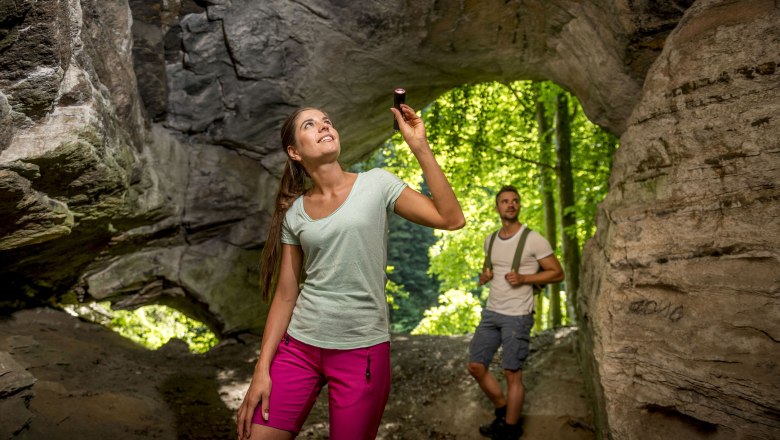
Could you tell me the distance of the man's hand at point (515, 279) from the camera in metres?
4.50

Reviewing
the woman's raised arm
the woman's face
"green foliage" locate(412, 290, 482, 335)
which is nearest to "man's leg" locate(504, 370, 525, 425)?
the woman's raised arm

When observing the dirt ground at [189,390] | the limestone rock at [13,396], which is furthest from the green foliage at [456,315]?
the limestone rock at [13,396]

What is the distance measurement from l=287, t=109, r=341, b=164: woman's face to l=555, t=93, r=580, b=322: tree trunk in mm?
7932

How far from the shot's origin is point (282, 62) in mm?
6316

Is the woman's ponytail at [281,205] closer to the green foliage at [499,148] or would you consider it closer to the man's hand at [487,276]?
the man's hand at [487,276]

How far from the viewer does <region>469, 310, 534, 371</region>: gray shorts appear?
4438 mm

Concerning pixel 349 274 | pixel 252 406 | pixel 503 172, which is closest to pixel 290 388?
pixel 252 406

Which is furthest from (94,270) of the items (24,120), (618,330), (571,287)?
(571,287)

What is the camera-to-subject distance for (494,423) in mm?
4691

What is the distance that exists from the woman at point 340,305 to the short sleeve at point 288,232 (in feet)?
0.20

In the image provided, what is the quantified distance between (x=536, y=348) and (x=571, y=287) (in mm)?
3833

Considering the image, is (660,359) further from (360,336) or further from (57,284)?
(57,284)

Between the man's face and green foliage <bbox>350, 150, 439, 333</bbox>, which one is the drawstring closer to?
the man's face

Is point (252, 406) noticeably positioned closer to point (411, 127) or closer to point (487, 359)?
point (411, 127)
